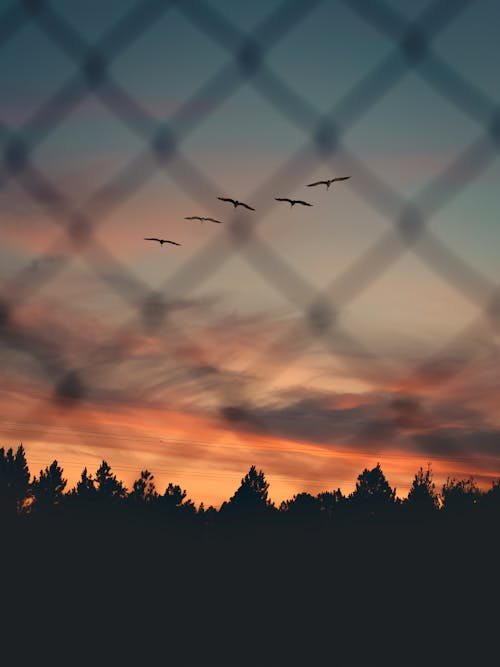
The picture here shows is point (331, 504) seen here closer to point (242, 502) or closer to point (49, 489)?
point (242, 502)

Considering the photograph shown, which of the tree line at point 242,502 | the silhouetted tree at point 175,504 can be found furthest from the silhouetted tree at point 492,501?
the silhouetted tree at point 175,504

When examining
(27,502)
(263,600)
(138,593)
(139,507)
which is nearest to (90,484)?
(139,507)

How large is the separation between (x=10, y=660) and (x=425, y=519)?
22962 millimetres

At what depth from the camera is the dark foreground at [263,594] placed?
142 ft

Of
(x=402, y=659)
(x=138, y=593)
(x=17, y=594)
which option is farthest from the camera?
(x=17, y=594)

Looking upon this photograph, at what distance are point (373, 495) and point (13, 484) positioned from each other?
32.2 meters

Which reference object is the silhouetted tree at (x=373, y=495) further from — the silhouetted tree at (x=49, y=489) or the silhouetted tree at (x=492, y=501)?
the silhouetted tree at (x=49, y=489)

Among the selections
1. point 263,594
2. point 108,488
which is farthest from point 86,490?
point 263,594

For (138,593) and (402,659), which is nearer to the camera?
(402,659)

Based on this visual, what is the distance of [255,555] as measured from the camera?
4422cm

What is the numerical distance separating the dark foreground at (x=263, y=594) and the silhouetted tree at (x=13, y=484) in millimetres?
7549

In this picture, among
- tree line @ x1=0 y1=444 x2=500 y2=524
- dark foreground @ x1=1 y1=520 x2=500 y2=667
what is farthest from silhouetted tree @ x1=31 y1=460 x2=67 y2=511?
dark foreground @ x1=1 y1=520 x2=500 y2=667

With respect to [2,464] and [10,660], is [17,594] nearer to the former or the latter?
[10,660]

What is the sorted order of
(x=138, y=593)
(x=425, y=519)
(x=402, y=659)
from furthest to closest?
(x=138, y=593) < (x=425, y=519) < (x=402, y=659)
